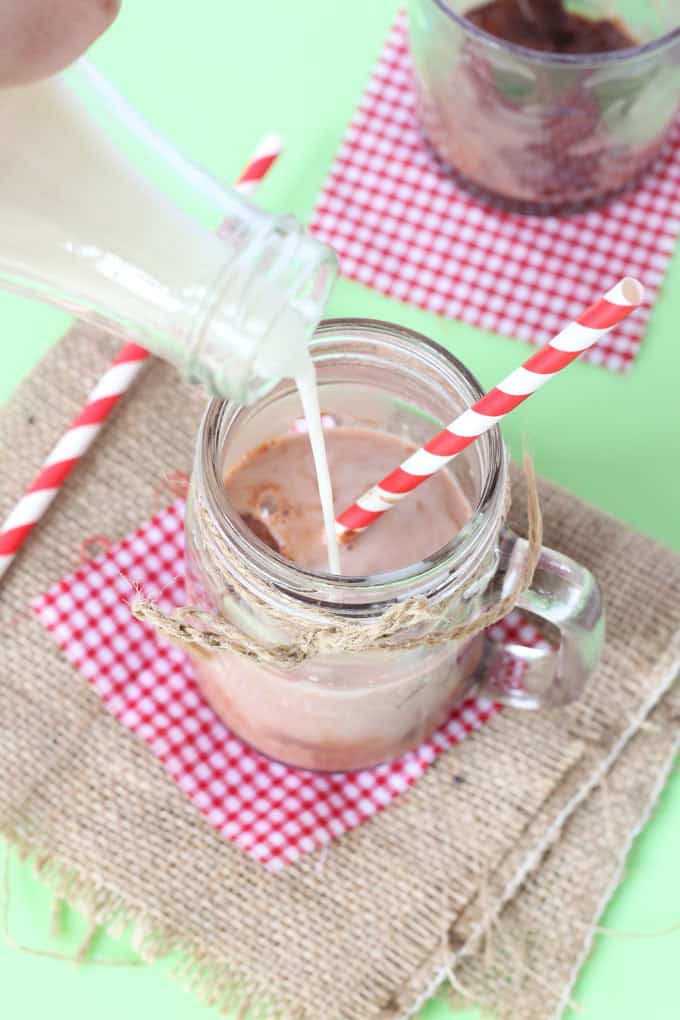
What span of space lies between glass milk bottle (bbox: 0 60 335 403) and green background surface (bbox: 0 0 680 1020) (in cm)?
43

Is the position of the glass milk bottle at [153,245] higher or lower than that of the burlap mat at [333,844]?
higher

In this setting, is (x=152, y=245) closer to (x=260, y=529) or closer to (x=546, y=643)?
(x=260, y=529)

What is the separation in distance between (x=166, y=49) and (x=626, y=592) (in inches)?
26.9

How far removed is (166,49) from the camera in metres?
1.25

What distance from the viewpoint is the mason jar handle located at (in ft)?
2.61

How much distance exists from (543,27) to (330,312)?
29 cm

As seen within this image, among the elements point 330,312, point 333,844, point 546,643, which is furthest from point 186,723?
point 330,312

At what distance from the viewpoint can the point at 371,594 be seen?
70 cm

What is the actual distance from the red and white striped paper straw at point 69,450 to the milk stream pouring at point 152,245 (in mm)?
349

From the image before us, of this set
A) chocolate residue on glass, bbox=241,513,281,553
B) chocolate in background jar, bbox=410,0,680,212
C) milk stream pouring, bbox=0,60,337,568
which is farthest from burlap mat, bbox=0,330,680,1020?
milk stream pouring, bbox=0,60,337,568

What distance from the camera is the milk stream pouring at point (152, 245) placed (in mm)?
597

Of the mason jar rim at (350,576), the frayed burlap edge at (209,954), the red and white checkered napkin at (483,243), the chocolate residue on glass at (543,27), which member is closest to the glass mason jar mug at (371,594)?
the mason jar rim at (350,576)

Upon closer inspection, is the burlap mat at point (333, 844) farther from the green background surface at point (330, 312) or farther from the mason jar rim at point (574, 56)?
the mason jar rim at point (574, 56)

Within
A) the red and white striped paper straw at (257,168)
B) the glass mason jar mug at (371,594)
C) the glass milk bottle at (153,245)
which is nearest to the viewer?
the glass milk bottle at (153,245)
